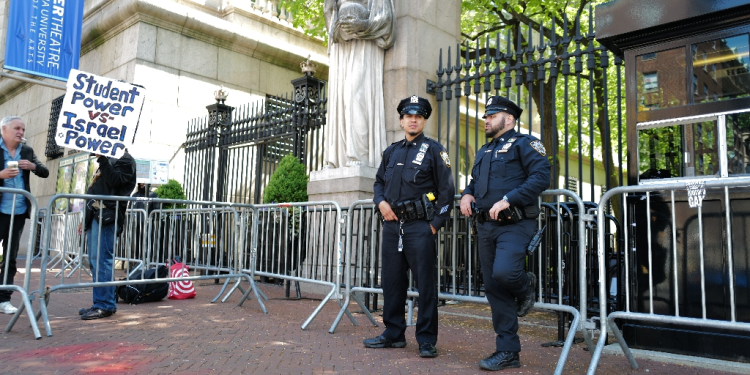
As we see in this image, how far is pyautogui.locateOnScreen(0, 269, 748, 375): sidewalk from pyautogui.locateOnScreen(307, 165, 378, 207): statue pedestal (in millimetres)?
2149

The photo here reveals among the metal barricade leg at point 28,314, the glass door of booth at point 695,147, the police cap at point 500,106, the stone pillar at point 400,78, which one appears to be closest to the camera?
the glass door of booth at point 695,147

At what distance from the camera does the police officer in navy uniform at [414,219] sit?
4.81 meters

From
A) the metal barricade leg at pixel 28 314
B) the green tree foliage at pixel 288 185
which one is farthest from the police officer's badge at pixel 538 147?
the green tree foliage at pixel 288 185

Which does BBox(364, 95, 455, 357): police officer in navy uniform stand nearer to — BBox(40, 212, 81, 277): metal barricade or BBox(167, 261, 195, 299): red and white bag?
BBox(167, 261, 195, 299): red and white bag

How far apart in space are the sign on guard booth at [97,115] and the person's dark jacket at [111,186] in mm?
146

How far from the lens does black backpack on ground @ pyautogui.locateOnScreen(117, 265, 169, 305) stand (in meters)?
7.69

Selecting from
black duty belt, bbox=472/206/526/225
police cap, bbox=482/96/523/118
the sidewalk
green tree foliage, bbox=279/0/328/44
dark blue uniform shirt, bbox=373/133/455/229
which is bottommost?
the sidewalk

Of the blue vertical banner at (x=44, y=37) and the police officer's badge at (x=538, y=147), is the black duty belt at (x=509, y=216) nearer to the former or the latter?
the police officer's badge at (x=538, y=147)

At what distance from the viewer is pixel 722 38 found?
15.1ft

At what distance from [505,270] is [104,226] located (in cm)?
444

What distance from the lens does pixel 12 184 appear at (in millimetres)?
6461

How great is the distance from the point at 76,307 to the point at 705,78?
294 inches

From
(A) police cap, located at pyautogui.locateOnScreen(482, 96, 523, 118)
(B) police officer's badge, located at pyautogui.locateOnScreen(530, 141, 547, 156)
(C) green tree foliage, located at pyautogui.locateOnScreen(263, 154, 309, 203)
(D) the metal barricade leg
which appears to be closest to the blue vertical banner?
(C) green tree foliage, located at pyautogui.locateOnScreen(263, 154, 309, 203)

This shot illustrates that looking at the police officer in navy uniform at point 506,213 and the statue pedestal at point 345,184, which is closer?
the police officer in navy uniform at point 506,213
